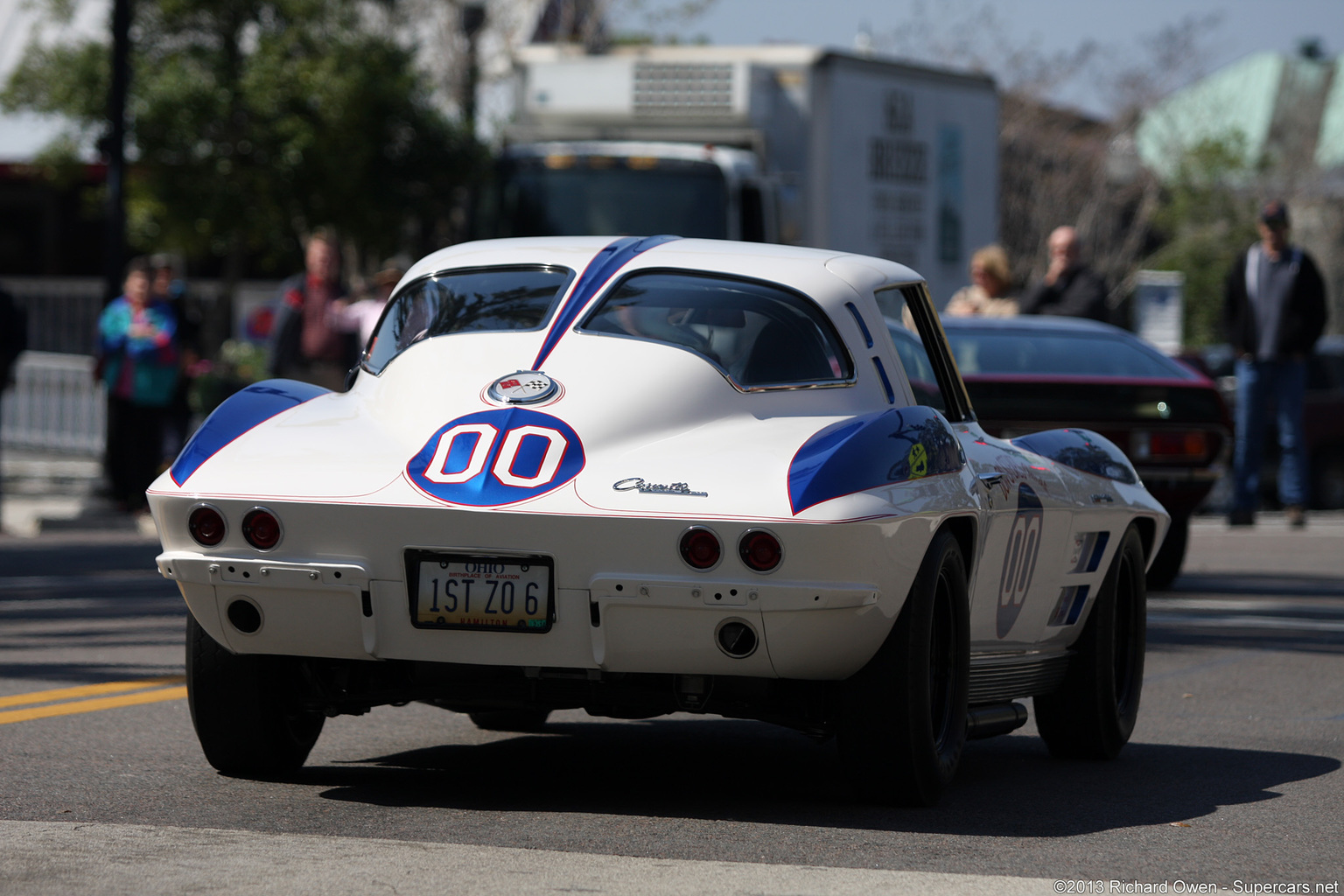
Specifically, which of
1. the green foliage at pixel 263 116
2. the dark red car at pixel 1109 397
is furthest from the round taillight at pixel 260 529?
the green foliage at pixel 263 116

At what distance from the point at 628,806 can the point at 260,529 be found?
117 centimetres

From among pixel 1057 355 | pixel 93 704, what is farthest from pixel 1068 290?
pixel 93 704

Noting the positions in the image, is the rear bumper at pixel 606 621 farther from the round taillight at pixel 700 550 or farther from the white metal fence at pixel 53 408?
the white metal fence at pixel 53 408

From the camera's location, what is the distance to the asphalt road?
4.52 m

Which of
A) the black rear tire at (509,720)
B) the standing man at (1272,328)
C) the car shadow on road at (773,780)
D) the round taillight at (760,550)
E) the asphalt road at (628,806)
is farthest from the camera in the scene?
the standing man at (1272,328)

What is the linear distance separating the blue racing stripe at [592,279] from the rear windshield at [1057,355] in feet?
18.5

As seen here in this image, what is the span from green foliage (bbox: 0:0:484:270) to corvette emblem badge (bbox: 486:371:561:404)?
16150 millimetres

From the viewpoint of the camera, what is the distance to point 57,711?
691 centimetres

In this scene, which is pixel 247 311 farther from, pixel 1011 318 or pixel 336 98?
pixel 1011 318

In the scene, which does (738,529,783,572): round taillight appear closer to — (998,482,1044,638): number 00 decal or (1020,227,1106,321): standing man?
(998,482,1044,638): number 00 decal

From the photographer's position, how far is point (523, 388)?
5.24 metres

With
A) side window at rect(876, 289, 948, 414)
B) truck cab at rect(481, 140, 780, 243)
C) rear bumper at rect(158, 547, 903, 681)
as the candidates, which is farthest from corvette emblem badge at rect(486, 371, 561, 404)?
truck cab at rect(481, 140, 780, 243)

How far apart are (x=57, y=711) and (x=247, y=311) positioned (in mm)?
18074

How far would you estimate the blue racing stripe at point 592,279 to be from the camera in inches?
214
